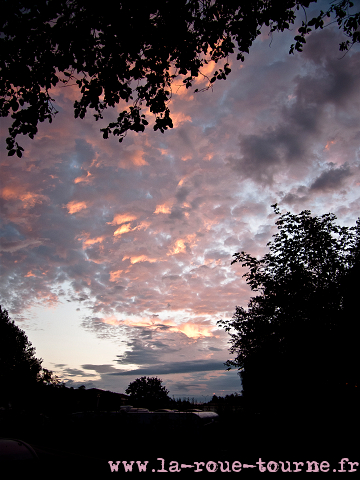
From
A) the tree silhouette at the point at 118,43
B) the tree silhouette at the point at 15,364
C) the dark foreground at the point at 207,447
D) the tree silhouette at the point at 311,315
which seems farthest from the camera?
the tree silhouette at the point at 15,364

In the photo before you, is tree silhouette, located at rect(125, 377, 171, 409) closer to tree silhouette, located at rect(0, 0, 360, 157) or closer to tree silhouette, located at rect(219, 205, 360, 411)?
tree silhouette, located at rect(219, 205, 360, 411)

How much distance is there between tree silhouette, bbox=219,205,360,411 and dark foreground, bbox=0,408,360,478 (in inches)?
70.4

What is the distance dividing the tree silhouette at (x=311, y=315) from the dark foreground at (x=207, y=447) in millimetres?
→ 1787

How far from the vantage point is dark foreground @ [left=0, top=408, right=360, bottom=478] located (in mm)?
10719

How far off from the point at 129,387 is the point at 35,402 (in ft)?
252

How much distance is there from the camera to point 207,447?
50.0 ft

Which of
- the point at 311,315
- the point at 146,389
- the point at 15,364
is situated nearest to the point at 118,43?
the point at 311,315

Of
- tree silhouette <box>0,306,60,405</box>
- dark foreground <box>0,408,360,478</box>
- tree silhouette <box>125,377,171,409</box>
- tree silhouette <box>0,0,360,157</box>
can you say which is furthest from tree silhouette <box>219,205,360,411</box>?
tree silhouette <box>125,377,171,409</box>

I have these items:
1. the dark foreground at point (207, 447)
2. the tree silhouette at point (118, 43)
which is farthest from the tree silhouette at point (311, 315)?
the tree silhouette at point (118, 43)

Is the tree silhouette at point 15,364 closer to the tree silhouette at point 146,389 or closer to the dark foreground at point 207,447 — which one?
the dark foreground at point 207,447

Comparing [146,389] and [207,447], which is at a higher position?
[207,447]

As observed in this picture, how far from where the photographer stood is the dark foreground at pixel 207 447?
422 inches

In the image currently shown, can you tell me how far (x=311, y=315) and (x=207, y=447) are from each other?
9.38 m

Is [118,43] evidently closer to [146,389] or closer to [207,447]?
[207,447]
